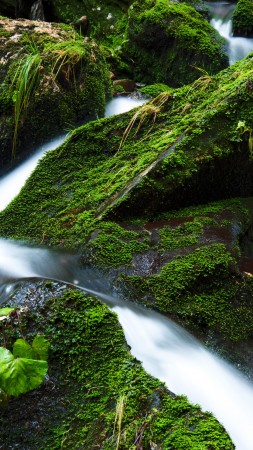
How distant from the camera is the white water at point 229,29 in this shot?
8.66 meters

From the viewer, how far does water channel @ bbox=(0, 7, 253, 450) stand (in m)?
2.76

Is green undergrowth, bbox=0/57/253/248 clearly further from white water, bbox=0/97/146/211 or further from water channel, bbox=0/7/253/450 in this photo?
white water, bbox=0/97/146/211

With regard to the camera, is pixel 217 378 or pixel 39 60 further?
pixel 39 60

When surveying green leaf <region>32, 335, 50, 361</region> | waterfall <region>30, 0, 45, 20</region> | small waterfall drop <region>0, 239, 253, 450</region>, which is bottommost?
small waterfall drop <region>0, 239, 253, 450</region>

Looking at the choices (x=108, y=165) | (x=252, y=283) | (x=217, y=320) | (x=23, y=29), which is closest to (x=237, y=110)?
(x=108, y=165)

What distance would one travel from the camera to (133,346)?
298 centimetres

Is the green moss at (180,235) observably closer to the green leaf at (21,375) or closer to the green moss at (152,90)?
the green leaf at (21,375)

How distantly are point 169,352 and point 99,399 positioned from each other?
2.29 ft

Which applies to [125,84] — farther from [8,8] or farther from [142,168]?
[8,8]

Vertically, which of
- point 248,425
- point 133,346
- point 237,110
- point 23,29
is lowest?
point 248,425

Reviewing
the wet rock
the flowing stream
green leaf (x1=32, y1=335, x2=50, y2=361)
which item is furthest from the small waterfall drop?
the wet rock

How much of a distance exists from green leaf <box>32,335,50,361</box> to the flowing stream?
59 centimetres

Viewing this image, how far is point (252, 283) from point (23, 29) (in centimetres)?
493

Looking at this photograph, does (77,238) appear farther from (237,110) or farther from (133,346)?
(237,110)
